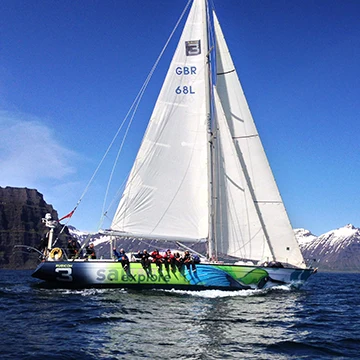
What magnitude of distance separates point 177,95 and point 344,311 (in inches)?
629

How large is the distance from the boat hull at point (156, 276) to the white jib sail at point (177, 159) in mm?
2506

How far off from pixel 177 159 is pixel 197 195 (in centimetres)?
262

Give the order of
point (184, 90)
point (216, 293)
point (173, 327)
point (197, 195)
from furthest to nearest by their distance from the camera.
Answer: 1. point (184, 90)
2. point (197, 195)
3. point (216, 293)
4. point (173, 327)

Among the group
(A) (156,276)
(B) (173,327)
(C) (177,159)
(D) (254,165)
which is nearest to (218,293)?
(A) (156,276)

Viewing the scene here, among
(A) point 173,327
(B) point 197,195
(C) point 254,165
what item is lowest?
(A) point 173,327

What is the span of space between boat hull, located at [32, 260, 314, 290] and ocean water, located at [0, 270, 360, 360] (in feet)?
4.21

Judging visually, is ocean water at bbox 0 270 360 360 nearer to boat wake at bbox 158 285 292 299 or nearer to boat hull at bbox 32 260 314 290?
boat wake at bbox 158 285 292 299

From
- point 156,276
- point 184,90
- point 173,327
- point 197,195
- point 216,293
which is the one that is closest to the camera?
point 173,327

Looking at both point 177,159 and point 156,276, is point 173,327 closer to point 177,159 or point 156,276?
point 156,276

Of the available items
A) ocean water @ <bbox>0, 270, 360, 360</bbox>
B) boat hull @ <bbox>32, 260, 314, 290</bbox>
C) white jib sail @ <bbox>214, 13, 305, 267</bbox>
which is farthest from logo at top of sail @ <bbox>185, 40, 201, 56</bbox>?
ocean water @ <bbox>0, 270, 360, 360</bbox>

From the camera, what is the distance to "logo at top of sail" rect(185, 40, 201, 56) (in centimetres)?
2704

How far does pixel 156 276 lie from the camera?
23.4m

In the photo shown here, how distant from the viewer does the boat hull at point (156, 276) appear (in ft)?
75.5

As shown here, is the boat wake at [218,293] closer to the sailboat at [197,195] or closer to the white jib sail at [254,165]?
the sailboat at [197,195]
